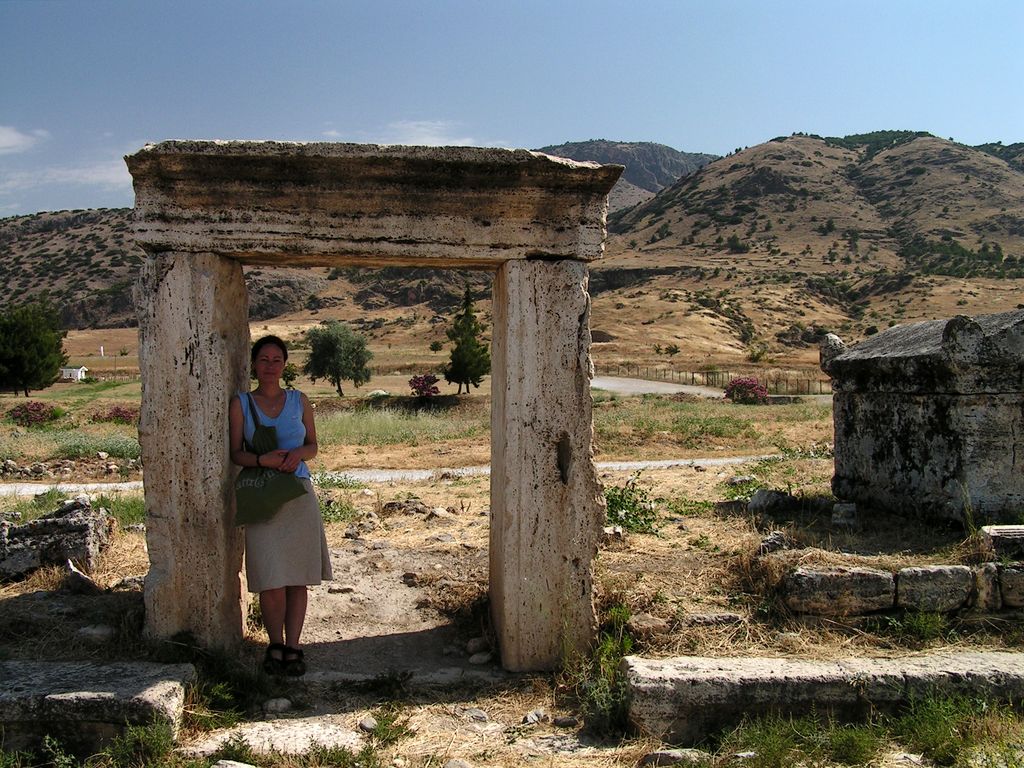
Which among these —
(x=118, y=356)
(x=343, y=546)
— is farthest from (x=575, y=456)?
(x=118, y=356)

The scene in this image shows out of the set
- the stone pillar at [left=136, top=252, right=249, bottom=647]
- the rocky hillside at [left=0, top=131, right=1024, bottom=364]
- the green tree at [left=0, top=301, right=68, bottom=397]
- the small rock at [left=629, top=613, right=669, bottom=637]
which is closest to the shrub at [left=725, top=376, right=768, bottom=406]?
the rocky hillside at [left=0, top=131, right=1024, bottom=364]

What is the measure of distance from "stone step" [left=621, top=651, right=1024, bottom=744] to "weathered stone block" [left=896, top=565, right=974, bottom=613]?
68cm

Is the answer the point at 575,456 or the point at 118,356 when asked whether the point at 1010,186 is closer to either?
the point at 118,356

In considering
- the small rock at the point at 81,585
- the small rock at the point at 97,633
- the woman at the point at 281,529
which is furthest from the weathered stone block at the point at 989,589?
the small rock at the point at 81,585

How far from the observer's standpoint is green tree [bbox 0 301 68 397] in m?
26.9

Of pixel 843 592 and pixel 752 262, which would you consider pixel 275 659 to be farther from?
pixel 752 262

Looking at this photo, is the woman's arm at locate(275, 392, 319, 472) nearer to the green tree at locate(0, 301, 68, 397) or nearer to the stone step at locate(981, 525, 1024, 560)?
the stone step at locate(981, 525, 1024, 560)

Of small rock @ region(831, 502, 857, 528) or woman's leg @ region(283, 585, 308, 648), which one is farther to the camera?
small rock @ region(831, 502, 857, 528)

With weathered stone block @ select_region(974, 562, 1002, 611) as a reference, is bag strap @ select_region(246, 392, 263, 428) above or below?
above

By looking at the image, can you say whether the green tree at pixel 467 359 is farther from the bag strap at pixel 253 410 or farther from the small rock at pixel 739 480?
the bag strap at pixel 253 410

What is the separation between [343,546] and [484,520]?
160cm

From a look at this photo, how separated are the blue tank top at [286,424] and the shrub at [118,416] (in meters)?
16.7

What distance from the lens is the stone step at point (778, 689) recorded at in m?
3.70

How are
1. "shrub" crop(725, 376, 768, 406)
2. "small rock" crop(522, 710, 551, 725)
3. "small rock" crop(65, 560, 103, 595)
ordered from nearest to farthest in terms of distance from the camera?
"small rock" crop(522, 710, 551, 725)
"small rock" crop(65, 560, 103, 595)
"shrub" crop(725, 376, 768, 406)
